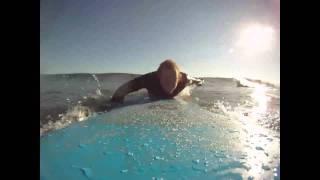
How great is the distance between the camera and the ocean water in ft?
5.47

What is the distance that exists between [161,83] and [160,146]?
25 cm

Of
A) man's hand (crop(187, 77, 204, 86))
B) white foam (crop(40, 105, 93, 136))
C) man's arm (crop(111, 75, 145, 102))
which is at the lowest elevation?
white foam (crop(40, 105, 93, 136))

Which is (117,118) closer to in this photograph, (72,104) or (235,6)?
(72,104)

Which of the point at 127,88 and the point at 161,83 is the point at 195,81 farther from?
the point at 127,88

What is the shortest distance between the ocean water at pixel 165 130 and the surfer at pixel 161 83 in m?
0.02

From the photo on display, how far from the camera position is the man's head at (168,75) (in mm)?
1739

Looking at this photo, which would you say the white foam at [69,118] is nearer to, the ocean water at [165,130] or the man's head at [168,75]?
the ocean water at [165,130]

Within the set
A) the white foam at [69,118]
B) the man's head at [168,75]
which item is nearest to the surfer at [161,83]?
the man's head at [168,75]

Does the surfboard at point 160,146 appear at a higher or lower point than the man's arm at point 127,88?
lower

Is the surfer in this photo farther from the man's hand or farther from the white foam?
the white foam

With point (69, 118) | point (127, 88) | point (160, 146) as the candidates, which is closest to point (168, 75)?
point (127, 88)

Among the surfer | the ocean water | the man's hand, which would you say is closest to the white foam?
the ocean water

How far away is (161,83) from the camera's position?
1.75 m
